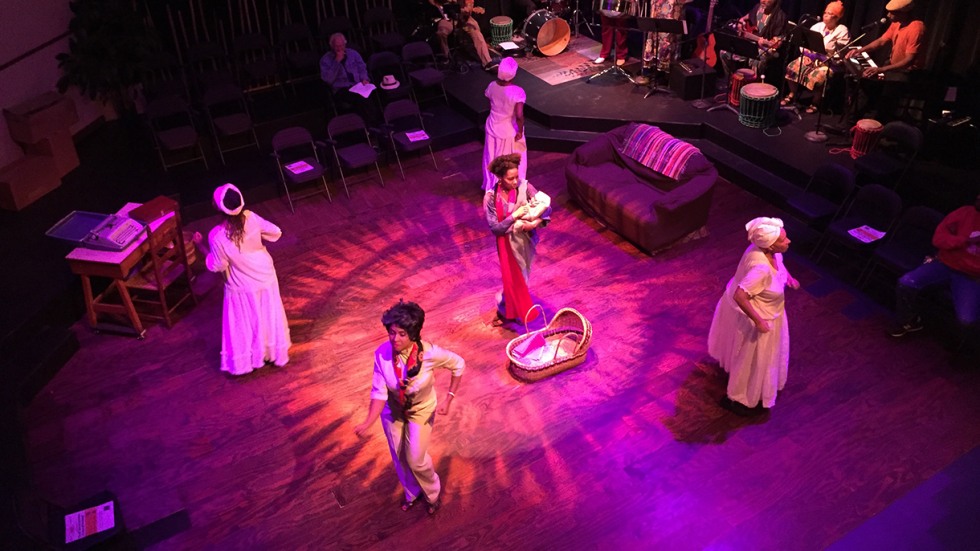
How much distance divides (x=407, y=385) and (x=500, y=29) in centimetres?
825

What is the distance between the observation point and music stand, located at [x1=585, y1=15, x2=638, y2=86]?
9938 millimetres

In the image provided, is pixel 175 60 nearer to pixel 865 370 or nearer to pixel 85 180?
pixel 85 180

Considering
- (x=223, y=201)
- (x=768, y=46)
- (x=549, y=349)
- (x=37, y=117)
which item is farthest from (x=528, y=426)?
(x=768, y=46)

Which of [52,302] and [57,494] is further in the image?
[52,302]

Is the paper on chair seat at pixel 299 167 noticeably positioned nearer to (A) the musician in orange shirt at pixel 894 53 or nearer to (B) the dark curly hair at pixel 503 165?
(B) the dark curly hair at pixel 503 165

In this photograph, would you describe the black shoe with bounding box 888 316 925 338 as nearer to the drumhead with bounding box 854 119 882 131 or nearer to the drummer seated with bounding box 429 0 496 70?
the drumhead with bounding box 854 119 882 131

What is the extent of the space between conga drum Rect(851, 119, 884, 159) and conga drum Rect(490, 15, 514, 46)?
5.28 meters

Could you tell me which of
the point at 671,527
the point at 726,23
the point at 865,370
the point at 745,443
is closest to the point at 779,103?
the point at 726,23

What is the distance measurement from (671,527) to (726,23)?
24.2 feet

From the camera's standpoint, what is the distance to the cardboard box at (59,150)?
7762 mm

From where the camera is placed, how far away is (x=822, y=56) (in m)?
8.52

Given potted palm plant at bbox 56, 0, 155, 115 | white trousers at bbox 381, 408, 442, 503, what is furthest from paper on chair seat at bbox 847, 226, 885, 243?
potted palm plant at bbox 56, 0, 155, 115

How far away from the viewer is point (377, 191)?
839 cm

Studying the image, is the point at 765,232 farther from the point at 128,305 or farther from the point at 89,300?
the point at 89,300
